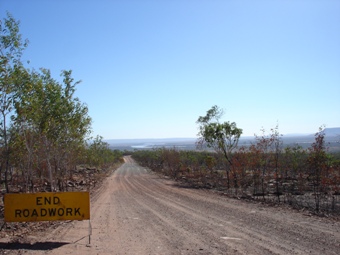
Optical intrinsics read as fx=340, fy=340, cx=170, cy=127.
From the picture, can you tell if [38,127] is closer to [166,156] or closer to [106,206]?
[106,206]

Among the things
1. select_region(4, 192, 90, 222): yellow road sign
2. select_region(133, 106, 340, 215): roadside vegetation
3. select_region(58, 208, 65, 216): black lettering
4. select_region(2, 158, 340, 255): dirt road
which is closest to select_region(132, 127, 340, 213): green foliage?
select_region(133, 106, 340, 215): roadside vegetation

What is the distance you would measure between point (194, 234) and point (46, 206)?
167 inches

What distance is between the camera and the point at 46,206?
898cm

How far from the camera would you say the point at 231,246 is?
856 cm

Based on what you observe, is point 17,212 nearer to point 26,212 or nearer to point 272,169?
point 26,212

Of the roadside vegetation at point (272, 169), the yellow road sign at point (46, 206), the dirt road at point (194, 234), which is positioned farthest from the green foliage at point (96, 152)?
the yellow road sign at point (46, 206)

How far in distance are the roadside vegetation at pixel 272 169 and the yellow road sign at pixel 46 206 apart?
1027 centimetres

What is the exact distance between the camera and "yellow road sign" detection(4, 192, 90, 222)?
8.86 meters

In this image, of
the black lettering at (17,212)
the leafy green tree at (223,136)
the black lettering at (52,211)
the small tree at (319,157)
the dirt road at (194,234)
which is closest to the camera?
the dirt road at (194,234)

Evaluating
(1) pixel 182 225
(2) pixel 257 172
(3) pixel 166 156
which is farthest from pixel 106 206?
(3) pixel 166 156

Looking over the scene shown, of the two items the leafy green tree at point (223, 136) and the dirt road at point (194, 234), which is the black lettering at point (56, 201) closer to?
the dirt road at point (194, 234)

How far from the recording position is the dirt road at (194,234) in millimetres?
8266

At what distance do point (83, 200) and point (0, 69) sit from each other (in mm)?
4823

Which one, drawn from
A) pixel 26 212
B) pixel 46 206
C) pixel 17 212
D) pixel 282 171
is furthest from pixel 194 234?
pixel 282 171
